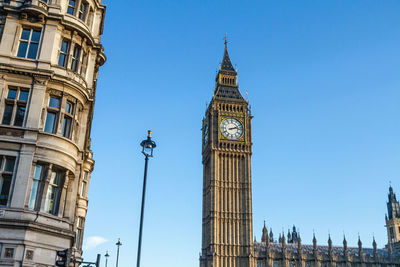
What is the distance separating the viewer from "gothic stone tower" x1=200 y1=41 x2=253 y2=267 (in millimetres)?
92375

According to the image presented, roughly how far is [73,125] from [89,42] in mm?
5286

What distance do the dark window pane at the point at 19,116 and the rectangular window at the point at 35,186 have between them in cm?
232

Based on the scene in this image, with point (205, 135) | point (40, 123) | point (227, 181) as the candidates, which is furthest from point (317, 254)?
point (40, 123)

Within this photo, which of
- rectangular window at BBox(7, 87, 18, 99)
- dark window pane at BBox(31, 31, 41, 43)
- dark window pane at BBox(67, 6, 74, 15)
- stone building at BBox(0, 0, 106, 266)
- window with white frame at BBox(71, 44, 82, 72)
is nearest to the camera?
stone building at BBox(0, 0, 106, 266)

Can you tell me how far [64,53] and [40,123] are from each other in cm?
437

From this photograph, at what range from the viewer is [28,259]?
19.4 metres

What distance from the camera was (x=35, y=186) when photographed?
20.9 meters

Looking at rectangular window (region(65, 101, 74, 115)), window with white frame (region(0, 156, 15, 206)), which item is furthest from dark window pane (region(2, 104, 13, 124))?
rectangular window (region(65, 101, 74, 115))

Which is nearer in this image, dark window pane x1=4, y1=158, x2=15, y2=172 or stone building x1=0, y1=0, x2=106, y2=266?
stone building x1=0, y1=0, x2=106, y2=266

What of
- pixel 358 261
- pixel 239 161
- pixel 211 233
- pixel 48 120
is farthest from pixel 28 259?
pixel 358 261

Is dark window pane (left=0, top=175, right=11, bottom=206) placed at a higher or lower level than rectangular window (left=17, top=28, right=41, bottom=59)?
lower

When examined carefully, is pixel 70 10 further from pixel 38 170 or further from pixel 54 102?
pixel 38 170

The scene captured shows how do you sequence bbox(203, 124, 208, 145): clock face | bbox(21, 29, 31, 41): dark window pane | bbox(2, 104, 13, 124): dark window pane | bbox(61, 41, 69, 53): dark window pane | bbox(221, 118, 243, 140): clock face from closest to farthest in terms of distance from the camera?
bbox(2, 104, 13, 124): dark window pane, bbox(21, 29, 31, 41): dark window pane, bbox(61, 41, 69, 53): dark window pane, bbox(221, 118, 243, 140): clock face, bbox(203, 124, 208, 145): clock face

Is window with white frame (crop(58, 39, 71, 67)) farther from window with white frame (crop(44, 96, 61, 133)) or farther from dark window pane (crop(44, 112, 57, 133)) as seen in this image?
dark window pane (crop(44, 112, 57, 133))
